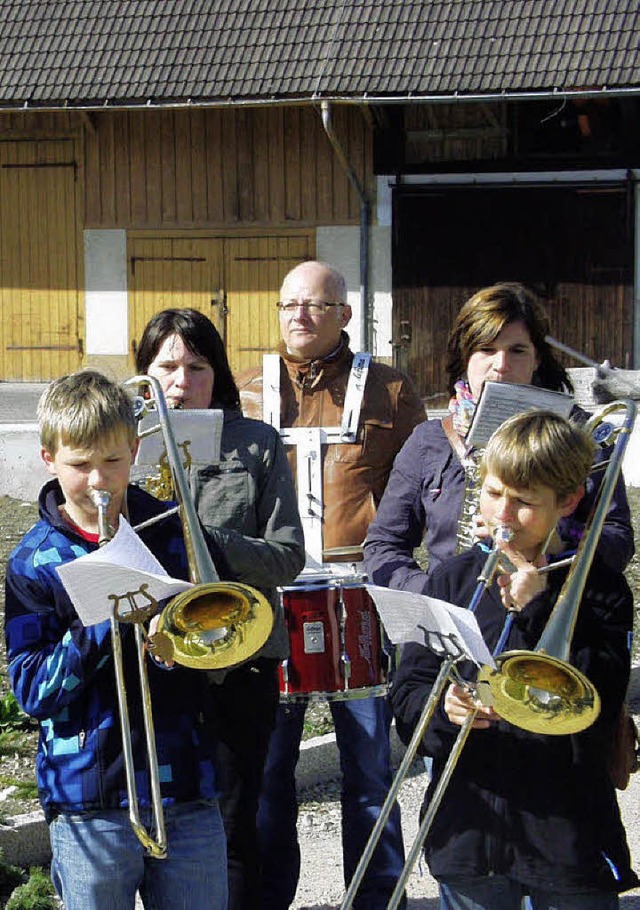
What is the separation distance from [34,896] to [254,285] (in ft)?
38.5

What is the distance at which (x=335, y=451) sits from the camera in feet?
14.3

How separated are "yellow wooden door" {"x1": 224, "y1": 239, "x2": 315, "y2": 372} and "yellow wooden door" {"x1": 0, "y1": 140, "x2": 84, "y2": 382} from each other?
1734mm

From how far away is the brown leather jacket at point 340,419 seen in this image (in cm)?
435

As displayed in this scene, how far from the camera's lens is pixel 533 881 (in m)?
2.89

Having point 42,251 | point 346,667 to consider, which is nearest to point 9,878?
point 346,667

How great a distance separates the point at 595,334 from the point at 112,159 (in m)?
5.51

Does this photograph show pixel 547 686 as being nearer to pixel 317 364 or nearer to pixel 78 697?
pixel 78 697

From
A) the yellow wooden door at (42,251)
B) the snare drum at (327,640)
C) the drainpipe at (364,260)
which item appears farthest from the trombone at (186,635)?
the yellow wooden door at (42,251)

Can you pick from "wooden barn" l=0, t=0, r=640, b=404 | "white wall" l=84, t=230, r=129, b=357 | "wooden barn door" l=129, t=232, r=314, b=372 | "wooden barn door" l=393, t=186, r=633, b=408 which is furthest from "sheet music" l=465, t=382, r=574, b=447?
"white wall" l=84, t=230, r=129, b=357

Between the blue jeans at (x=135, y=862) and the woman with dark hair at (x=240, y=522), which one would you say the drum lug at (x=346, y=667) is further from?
the blue jeans at (x=135, y=862)

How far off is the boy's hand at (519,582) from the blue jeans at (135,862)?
2.45 feet

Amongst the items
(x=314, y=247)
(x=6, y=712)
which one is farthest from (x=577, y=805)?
(x=314, y=247)

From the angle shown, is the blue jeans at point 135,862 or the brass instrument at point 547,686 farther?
the blue jeans at point 135,862

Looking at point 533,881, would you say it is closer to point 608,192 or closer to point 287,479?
point 287,479
